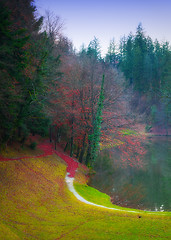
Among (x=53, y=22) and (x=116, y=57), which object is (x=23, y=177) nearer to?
(x=53, y=22)

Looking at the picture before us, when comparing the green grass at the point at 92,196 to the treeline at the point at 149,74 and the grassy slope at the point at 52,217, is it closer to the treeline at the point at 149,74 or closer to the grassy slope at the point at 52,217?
the grassy slope at the point at 52,217

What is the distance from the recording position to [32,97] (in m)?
15.5

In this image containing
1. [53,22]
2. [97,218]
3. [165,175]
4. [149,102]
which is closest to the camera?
[97,218]

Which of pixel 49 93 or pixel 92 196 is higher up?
pixel 49 93

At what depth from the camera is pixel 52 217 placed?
838 cm

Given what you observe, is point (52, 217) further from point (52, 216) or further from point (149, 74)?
point (149, 74)

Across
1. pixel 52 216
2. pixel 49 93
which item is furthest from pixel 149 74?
pixel 52 216

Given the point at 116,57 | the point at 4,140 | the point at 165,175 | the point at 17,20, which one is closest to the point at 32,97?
the point at 4,140

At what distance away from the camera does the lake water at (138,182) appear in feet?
44.4

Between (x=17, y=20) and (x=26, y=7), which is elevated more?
(x=26, y=7)

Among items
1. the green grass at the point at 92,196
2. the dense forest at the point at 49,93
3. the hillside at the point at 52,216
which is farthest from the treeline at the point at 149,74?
the hillside at the point at 52,216

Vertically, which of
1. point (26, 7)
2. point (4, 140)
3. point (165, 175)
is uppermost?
point (26, 7)

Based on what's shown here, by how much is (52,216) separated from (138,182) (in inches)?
427

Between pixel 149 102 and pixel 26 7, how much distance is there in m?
44.1
